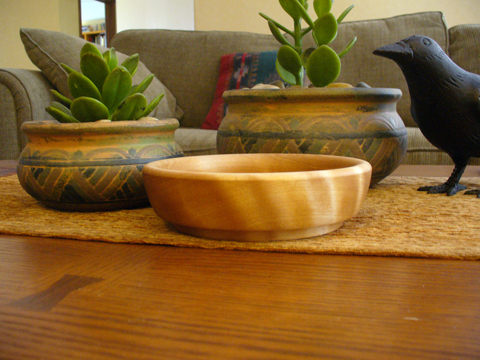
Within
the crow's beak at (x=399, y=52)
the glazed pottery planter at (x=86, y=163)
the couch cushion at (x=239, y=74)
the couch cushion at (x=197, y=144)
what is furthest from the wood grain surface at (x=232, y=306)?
the couch cushion at (x=239, y=74)

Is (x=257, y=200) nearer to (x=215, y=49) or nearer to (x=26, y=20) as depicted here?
(x=215, y=49)

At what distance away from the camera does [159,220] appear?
1.45ft

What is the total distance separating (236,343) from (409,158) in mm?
1663

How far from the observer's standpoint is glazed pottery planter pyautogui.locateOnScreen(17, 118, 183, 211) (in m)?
0.46

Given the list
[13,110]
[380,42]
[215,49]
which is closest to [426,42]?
[13,110]

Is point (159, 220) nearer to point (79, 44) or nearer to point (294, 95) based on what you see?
point (294, 95)

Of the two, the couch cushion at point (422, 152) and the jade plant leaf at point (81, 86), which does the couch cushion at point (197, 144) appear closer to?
the couch cushion at point (422, 152)

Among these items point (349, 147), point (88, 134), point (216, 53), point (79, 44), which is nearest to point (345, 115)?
point (349, 147)

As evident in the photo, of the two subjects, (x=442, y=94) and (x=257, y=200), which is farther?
(x=442, y=94)

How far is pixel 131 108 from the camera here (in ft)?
1.64

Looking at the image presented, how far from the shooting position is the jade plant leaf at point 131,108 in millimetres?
490

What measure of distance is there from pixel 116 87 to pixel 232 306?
0.32m

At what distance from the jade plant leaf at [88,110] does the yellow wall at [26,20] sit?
5.33 m

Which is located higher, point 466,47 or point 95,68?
point 466,47
